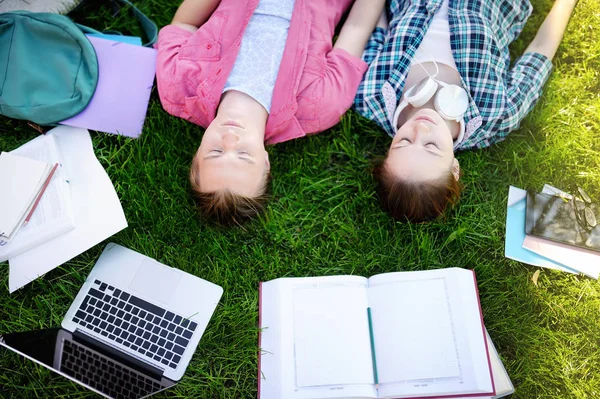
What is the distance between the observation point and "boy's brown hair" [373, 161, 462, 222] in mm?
1957

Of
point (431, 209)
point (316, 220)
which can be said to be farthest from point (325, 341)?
point (431, 209)

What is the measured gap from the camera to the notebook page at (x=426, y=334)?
1.87 meters

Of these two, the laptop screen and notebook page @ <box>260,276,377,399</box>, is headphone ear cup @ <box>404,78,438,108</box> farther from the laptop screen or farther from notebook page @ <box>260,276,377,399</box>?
the laptop screen

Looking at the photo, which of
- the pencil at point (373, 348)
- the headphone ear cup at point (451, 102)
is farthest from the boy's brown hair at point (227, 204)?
the headphone ear cup at point (451, 102)

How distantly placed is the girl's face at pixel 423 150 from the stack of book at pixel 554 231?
1.44ft

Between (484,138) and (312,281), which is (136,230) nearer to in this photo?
(312,281)

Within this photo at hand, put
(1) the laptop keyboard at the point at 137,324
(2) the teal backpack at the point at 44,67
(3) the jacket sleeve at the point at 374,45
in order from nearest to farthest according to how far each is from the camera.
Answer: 1. (1) the laptop keyboard at the point at 137,324
2. (2) the teal backpack at the point at 44,67
3. (3) the jacket sleeve at the point at 374,45

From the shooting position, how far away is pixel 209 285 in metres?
2.08

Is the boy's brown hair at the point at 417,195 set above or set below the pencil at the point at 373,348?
above

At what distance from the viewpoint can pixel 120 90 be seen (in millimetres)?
2172

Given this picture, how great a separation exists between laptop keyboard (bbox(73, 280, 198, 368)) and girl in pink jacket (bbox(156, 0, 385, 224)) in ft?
1.46

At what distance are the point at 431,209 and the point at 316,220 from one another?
0.48m

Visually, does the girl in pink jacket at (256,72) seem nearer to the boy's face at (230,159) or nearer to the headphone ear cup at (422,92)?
the boy's face at (230,159)

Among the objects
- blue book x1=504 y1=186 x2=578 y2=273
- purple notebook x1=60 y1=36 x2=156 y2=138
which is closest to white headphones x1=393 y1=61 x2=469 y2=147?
blue book x1=504 y1=186 x2=578 y2=273
